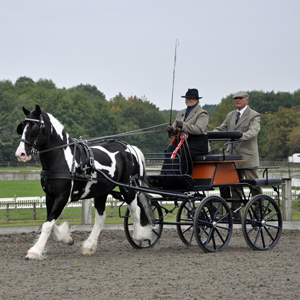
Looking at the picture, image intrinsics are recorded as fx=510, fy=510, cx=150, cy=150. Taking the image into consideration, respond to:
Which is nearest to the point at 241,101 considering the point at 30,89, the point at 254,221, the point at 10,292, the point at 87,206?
the point at 254,221

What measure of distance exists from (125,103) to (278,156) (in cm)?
5132

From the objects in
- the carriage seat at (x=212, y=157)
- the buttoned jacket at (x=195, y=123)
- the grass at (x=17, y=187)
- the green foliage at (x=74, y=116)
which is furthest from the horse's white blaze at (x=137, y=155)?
the green foliage at (x=74, y=116)

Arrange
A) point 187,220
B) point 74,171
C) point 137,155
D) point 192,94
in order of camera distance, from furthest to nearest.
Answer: point 137,155 → point 192,94 → point 187,220 → point 74,171

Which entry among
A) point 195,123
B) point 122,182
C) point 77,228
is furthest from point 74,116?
point 195,123

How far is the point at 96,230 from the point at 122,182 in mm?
784

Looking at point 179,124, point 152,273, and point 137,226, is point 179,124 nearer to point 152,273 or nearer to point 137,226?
point 137,226

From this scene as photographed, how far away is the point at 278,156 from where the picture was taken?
65688mm

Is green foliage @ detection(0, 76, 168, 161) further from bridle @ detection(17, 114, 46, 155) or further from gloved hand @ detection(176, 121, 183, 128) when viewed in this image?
bridle @ detection(17, 114, 46, 155)

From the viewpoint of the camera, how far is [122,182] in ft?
24.2

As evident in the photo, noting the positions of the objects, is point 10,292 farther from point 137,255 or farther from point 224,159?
point 224,159

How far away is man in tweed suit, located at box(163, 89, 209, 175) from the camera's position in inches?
281

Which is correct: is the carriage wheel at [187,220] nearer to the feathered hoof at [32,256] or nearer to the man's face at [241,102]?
the man's face at [241,102]

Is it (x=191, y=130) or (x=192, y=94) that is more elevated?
(x=192, y=94)

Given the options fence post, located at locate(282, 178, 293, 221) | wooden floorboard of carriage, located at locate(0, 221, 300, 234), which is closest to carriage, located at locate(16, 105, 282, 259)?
wooden floorboard of carriage, located at locate(0, 221, 300, 234)
